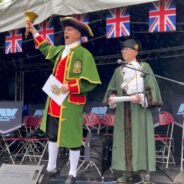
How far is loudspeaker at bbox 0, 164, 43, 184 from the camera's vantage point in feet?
15.8

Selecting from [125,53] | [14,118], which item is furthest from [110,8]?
[14,118]

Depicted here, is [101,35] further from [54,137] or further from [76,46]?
[54,137]

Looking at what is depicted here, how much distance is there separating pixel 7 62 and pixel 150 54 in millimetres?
3387

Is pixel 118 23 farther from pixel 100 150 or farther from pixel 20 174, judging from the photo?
pixel 20 174

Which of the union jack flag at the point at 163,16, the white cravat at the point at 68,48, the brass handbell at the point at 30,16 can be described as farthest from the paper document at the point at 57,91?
the union jack flag at the point at 163,16

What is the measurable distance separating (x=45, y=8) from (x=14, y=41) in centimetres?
119

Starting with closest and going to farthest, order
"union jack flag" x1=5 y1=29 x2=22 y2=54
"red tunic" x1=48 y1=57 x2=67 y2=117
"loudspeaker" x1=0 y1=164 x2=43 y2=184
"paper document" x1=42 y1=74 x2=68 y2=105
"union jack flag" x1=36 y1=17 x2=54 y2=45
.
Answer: "loudspeaker" x1=0 y1=164 x2=43 y2=184 → "paper document" x1=42 y1=74 x2=68 y2=105 → "red tunic" x1=48 y1=57 x2=67 y2=117 → "union jack flag" x1=36 y1=17 x2=54 y2=45 → "union jack flag" x1=5 y1=29 x2=22 y2=54

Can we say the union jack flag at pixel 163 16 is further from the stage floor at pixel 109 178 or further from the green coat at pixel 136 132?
the stage floor at pixel 109 178

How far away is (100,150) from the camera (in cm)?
586

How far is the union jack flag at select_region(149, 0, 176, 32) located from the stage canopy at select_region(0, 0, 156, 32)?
9.9 inches

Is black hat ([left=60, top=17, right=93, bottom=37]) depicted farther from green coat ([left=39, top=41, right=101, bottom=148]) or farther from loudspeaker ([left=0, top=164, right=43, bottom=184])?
loudspeaker ([left=0, top=164, right=43, bottom=184])

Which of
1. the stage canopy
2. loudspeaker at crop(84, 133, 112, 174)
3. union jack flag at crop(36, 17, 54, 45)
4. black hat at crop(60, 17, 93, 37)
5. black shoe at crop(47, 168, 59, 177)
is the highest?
the stage canopy

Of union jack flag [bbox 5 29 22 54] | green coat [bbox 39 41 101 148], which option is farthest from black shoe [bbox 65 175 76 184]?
union jack flag [bbox 5 29 22 54]

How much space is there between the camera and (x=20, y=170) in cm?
494
